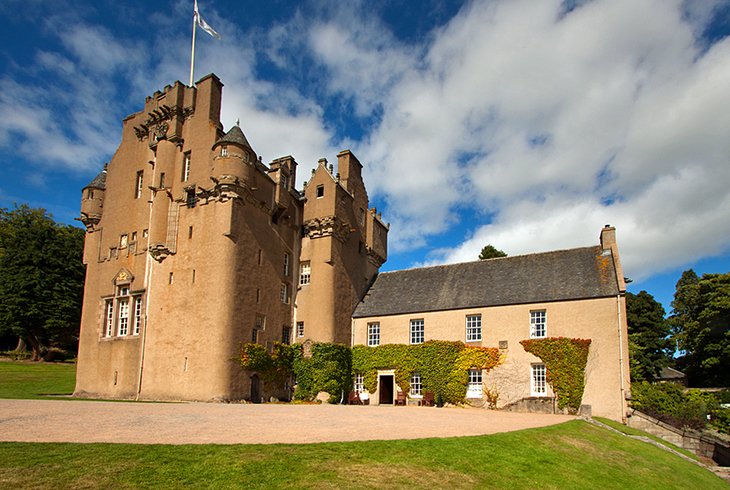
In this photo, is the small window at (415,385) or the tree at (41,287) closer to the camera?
the small window at (415,385)

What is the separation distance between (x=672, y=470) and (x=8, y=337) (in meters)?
56.6

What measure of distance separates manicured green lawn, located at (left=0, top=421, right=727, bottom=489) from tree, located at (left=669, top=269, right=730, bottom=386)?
3872 centimetres

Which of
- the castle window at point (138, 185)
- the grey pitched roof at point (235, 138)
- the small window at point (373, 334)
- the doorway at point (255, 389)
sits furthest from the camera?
the small window at point (373, 334)

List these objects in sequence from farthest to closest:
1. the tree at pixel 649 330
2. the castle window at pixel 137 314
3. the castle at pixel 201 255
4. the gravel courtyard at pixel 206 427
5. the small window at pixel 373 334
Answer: the tree at pixel 649 330 → the small window at pixel 373 334 → the castle window at pixel 137 314 → the castle at pixel 201 255 → the gravel courtyard at pixel 206 427

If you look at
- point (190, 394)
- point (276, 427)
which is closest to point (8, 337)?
point (190, 394)

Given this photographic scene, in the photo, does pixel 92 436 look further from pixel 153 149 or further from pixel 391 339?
pixel 153 149

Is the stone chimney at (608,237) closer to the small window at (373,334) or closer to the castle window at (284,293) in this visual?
the small window at (373,334)

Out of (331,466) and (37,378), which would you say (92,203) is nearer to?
(37,378)

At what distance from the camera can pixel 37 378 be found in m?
35.8

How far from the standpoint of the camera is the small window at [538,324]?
96.1 feet

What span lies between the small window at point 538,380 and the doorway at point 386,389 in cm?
873

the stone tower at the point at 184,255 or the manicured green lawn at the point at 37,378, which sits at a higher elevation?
the stone tower at the point at 184,255

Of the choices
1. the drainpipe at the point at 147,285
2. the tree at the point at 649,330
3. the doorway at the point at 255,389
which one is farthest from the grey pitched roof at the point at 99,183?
the tree at the point at 649,330

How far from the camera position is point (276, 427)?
582 inches
